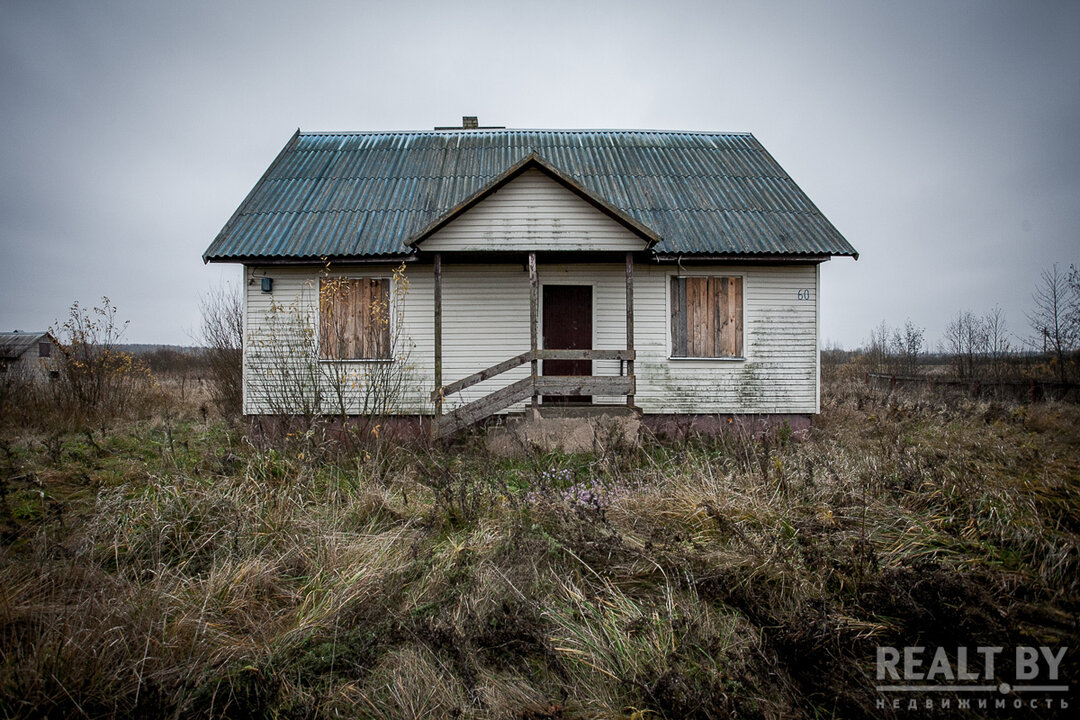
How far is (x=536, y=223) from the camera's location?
821 cm

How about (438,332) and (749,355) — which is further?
(749,355)

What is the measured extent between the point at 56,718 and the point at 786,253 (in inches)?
407

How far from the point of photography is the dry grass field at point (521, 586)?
8.04ft

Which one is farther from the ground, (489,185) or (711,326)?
(489,185)

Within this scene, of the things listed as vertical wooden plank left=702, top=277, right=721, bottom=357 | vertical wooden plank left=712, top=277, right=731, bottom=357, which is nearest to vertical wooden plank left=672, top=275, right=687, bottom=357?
vertical wooden plank left=702, top=277, right=721, bottom=357

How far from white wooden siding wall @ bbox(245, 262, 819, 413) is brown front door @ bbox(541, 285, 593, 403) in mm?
399

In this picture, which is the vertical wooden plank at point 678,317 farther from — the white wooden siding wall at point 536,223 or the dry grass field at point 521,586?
the dry grass field at point 521,586

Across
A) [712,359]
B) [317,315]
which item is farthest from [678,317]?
[317,315]

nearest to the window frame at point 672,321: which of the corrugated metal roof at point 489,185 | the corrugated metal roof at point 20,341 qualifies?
the corrugated metal roof at point 489,185

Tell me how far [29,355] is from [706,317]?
26818 millimetres

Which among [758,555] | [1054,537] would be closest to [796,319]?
[1054,537]

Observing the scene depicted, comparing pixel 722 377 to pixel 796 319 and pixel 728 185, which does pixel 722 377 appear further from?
pixel 728 185

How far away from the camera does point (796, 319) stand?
31.5 ft

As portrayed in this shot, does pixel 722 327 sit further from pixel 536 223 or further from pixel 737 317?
pixel 536 223
